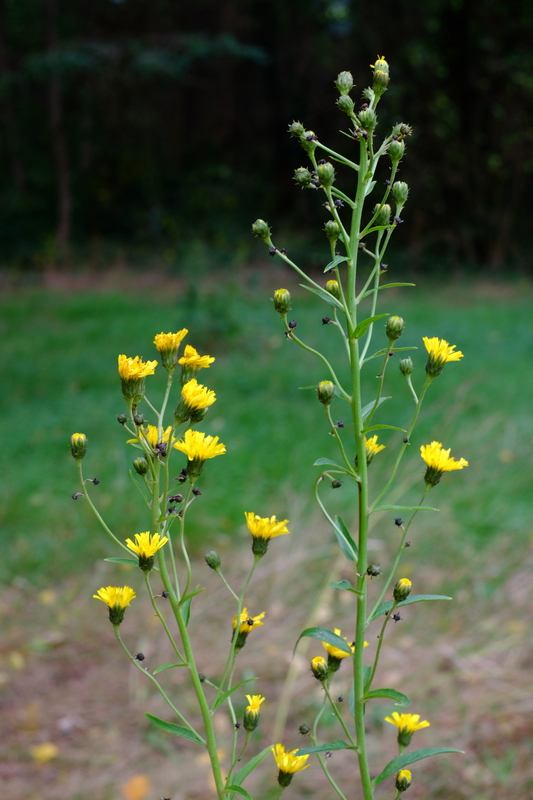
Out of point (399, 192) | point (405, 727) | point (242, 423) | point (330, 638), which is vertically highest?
point (399, 192)

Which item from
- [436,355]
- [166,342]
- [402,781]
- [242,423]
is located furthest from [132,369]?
[242,423]

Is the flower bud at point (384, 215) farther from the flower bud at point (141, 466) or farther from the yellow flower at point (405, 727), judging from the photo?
the yellow flower at point (405, 727)

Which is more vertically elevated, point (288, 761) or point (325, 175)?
point (325, 175)

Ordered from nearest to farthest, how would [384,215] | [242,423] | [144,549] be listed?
[144,549], [384,215], [242,423]

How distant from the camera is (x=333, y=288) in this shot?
649 mm

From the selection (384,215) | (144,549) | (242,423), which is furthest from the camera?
(242,423)

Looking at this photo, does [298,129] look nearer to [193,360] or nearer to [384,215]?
[384,215]

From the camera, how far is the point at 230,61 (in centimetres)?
1327

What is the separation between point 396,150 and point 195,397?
28 cm

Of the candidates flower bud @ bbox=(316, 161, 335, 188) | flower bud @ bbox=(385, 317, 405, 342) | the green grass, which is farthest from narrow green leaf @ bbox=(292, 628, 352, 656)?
the green grass

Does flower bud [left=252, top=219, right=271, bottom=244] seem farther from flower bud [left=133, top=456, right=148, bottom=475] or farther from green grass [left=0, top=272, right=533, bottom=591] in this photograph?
green grass [left=0, top=272, right=533, bottom=591]

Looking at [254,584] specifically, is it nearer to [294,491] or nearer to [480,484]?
[294,491]

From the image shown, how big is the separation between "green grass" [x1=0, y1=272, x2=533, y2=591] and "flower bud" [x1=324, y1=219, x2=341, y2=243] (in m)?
2.25

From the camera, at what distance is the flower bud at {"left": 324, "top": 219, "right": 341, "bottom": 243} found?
627mm
